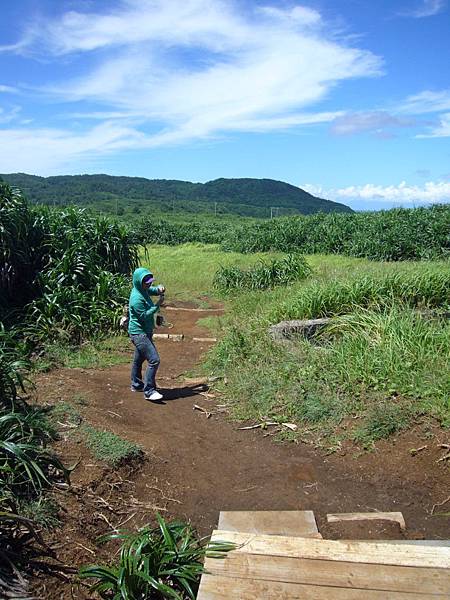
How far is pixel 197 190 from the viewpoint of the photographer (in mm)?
85750

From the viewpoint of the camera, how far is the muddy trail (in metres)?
3.58

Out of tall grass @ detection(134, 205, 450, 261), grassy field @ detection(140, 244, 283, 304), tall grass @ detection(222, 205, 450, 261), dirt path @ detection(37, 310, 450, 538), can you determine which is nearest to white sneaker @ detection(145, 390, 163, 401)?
dirt path @ detection(37, 310, 450, 538)

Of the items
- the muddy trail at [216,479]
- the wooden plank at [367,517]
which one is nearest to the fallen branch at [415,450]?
the muddy trail at [216,479]

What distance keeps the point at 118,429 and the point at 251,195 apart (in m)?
80.8

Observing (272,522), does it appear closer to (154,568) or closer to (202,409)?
(154,568)

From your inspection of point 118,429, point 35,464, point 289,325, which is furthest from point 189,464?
point 289,325

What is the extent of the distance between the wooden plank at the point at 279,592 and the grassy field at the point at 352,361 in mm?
2193

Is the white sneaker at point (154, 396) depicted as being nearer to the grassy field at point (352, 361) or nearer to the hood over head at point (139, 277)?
the grassy field at point (352, 361)

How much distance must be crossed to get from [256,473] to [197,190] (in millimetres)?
83392

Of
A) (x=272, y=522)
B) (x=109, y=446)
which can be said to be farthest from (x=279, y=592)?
(x=109, y=446)

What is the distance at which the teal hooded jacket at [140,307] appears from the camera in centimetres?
606

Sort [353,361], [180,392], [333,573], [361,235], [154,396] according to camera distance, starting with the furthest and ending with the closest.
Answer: [361,235] < [180,392] < [154,396] < [353,361] < [333,573]

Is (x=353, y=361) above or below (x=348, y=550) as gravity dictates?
above

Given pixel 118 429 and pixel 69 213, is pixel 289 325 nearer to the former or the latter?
pixel 118 429
